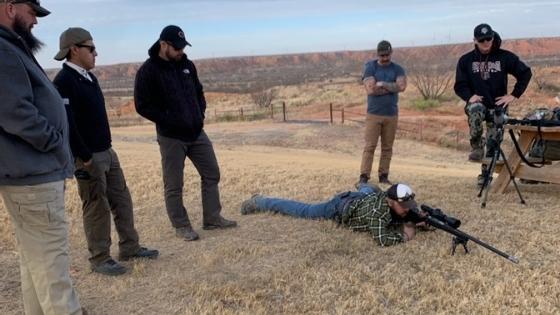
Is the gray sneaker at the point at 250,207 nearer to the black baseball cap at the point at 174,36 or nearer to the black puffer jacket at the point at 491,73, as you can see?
the black baseball cap at the point at 174,36

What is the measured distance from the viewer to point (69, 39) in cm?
447

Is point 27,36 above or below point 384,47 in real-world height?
above

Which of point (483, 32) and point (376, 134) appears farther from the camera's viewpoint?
point (376, 134)

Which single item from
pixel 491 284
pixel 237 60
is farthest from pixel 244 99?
pixel 237 60

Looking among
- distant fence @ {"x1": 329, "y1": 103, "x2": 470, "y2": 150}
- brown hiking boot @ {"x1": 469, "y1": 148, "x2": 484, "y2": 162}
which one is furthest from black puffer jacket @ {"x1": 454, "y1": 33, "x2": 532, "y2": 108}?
distant fence @ {"x1": 329, "y1": 103, "x2": 470, "y2": 150}

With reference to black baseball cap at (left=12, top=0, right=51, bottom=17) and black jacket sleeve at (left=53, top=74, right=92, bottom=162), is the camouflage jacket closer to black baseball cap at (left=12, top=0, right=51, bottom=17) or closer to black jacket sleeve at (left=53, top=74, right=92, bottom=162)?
black jacket sleeve at (left=53, top=74, right=92, bottom=162)

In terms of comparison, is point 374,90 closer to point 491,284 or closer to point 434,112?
point 491,284

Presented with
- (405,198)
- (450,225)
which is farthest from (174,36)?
(450,225)

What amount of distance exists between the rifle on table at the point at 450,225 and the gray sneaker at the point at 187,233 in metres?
1.95

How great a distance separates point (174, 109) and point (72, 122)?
4.54 ft

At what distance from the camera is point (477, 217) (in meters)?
5.81

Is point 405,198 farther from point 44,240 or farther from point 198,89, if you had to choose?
point 44,240

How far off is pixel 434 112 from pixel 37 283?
27.3 metres

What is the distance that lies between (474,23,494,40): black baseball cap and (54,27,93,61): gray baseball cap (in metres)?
4.10
